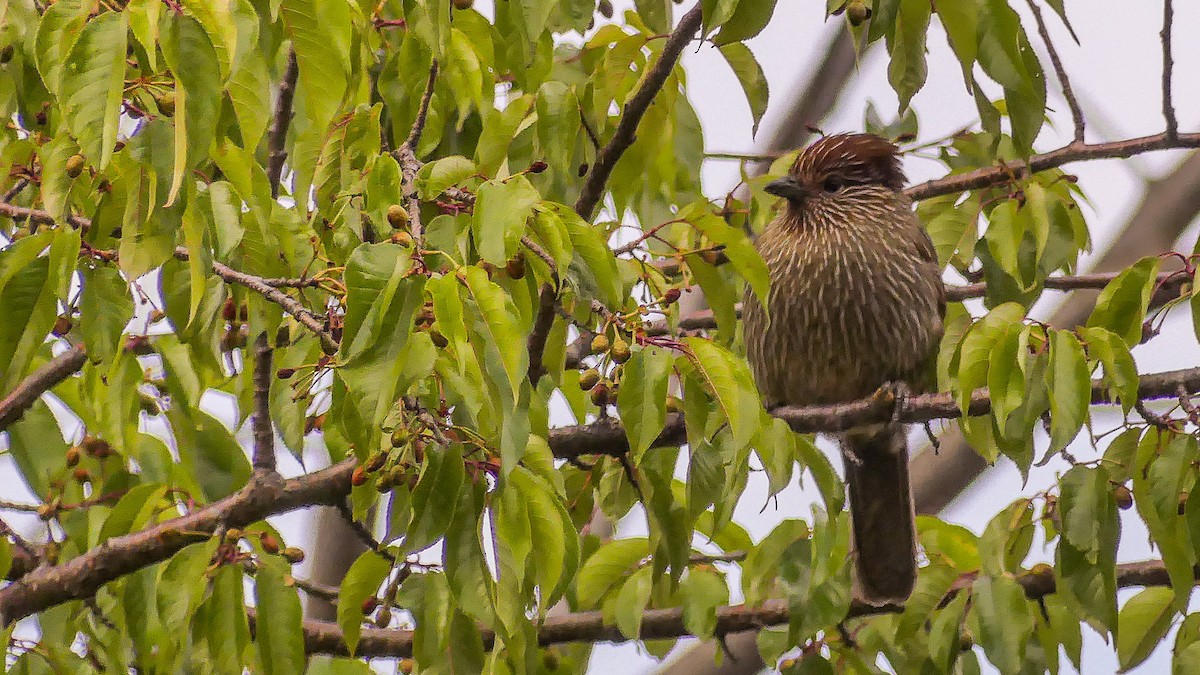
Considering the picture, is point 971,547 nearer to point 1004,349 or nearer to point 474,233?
point 1004,349

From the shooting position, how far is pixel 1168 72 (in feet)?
11.3

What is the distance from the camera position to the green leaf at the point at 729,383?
2.48 m

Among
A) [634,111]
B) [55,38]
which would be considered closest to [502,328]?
[55,38]

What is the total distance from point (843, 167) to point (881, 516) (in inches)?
51.7

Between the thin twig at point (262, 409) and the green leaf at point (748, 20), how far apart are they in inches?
55.1

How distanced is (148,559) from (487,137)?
4.18 feet

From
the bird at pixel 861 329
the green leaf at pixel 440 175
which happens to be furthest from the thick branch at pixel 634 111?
the bird at pixel 861 329

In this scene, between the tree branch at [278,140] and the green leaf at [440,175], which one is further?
the tree branch at [278,140]

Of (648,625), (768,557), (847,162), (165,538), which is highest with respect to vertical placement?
(847,162)

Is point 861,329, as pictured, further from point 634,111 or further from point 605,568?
point 634,111

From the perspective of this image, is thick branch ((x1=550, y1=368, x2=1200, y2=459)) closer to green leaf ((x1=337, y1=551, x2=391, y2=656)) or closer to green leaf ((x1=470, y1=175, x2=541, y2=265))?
green leaf ((x1=337, y1=551, x2=391, y2=656))

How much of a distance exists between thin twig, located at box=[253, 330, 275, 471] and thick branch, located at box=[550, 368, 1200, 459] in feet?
2.22

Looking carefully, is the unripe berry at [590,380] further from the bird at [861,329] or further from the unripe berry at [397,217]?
the bird at [861,329]

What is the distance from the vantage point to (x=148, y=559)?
134 inches
